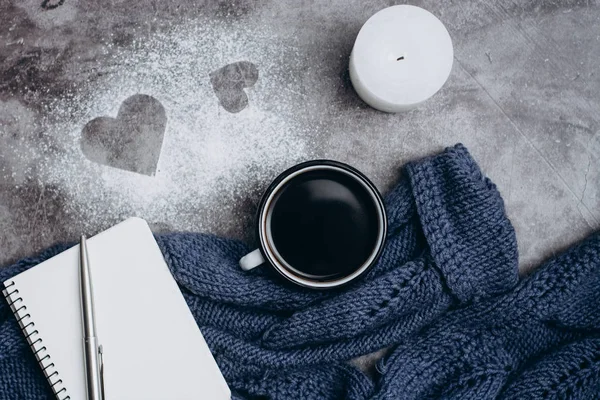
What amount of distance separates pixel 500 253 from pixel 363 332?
18cm

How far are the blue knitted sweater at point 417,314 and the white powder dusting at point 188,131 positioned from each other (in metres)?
0.06

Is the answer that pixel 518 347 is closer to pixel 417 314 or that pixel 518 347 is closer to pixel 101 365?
pixel 417 314

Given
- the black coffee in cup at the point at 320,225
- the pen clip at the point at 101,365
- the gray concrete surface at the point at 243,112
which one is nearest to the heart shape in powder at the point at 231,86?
the gray concrete surface at the point at 243,112

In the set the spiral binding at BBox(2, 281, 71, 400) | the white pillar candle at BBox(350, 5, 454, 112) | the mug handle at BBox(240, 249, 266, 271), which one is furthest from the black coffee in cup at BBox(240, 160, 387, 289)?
the spiral binding at BBox(2, 281, 71, 400)

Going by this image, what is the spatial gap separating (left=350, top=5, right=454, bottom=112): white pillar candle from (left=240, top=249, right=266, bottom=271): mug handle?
0.73 ft

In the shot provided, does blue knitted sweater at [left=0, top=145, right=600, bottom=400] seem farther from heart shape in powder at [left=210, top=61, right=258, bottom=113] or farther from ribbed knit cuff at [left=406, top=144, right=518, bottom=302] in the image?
heart shape in powder at [left=210, top=61, right=258, bottom=113]

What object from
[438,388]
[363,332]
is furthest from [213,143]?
[438,388]

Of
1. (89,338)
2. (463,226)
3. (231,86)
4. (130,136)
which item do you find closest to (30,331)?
(89,338)

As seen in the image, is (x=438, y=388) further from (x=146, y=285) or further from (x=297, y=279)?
(x=146, y=285)

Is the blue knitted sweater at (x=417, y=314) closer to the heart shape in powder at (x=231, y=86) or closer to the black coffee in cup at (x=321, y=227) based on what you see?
the black coffee in cup at (x=321, y=227)

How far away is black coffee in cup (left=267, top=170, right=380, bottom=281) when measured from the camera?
67 cm

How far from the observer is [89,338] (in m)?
0.66

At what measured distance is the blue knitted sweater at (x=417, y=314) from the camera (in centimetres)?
69

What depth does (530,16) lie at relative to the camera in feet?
2.45
